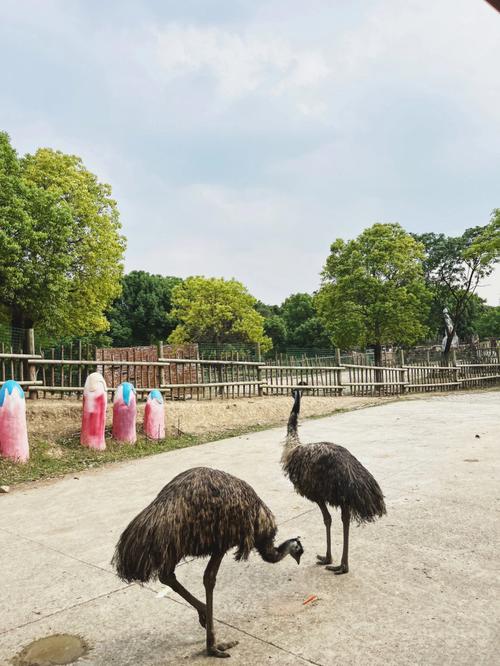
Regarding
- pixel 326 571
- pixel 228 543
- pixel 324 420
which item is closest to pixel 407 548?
pixel 326 571

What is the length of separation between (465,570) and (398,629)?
111 cm

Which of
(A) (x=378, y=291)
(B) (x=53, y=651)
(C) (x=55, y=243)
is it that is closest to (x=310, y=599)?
(B) (x=53, y=651)

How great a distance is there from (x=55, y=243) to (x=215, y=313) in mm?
20020

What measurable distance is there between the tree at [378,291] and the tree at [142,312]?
24678mm

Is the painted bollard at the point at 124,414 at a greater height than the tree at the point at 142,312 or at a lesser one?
lesser

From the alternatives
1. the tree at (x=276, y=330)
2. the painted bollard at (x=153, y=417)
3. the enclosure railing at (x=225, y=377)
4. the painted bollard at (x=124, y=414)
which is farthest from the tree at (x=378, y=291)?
the tree at (x=276, y=330)

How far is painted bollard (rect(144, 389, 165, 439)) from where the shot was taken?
33.0ft

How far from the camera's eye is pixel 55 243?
1784 centimetres

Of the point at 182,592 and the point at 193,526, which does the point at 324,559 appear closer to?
the point at 182,592

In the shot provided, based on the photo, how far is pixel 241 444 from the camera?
988 cm

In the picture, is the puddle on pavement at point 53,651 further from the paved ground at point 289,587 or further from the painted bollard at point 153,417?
the painted bollard at point 153,417

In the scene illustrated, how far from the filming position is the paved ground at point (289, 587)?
289 centimetres

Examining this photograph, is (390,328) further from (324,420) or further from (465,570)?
(465,570)

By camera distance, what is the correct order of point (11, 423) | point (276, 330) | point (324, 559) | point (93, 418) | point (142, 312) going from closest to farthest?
point (324, 559) → point (11, 423) → point (93, 418) → point (142, 312) → point (276, 330)
